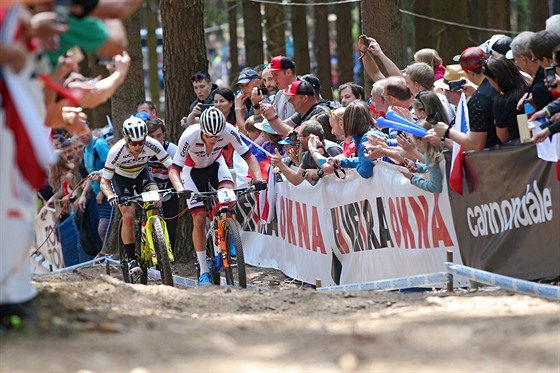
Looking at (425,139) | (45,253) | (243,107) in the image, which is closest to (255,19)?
(45,253)

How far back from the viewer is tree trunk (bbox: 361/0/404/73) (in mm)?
14828

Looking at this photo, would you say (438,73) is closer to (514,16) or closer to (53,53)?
(53,53)

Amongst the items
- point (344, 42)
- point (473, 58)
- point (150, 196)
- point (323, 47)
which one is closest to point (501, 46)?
point (473, 58)

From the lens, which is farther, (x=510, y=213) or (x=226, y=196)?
(x=226, y=196)

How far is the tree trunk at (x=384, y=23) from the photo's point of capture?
14.8 meters

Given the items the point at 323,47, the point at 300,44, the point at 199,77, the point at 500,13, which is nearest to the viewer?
the point at 199,77

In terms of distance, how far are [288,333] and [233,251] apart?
5472 millimetres

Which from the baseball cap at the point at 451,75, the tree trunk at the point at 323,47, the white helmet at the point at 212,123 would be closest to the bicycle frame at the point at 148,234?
the white helmet at the point at 212,123

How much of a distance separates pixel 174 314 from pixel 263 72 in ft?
25.4

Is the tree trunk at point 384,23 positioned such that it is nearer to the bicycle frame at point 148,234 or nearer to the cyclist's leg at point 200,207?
the cyclist's leg at point 200,207

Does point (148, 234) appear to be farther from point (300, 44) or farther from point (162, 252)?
point (300, 44)

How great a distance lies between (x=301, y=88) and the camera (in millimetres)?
13875

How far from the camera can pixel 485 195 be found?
33.2 feet

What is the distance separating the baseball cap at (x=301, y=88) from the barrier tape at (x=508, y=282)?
435 centimetres
